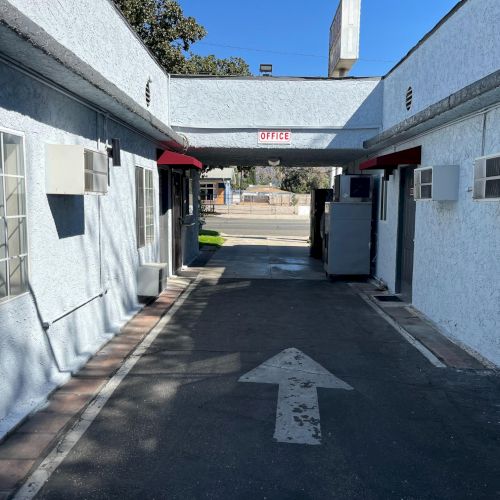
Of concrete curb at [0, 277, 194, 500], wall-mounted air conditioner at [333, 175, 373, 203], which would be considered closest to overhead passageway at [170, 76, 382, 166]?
wall-mounted air conditioner at [333, 175, 373, 203]

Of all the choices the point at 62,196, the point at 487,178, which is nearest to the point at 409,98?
the point at 487,178

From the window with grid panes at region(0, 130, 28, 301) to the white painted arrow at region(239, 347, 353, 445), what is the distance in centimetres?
235

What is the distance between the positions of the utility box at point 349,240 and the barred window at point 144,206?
13.2 ft

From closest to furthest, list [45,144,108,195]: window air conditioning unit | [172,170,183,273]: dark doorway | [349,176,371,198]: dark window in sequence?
[45,144,108,195]: window air conditioning unit → [349,176,371,198]: dark window → [172,170,183,273]: dark doorway

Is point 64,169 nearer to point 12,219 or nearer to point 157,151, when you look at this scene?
point 12,219

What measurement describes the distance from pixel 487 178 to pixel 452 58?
2.42m

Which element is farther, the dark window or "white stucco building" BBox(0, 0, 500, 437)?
the dark window

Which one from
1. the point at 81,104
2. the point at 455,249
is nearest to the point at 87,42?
the point at 81,104

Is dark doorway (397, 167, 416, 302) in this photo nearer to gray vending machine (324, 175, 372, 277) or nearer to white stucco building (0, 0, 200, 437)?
gray vending machine (324, 175, 372, 277)

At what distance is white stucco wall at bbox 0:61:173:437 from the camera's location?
162 inches

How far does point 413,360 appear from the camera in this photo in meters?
5.75

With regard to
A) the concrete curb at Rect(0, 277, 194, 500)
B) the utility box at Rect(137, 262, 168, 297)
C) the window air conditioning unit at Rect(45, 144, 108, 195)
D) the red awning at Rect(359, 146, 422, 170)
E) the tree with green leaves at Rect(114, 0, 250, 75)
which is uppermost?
the tree with green leaves at Rect(114, 0, 250, 75)

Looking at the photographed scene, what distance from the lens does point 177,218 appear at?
1184 centimetres

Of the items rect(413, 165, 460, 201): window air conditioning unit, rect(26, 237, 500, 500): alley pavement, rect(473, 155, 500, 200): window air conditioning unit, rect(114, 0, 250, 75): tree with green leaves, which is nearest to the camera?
rect(26, 237, 500, 500): alley pavement
